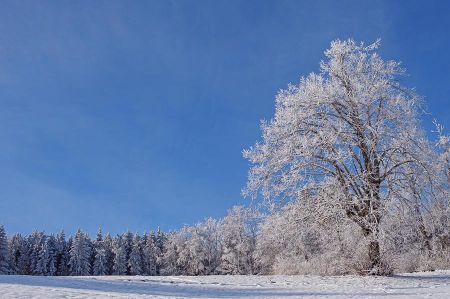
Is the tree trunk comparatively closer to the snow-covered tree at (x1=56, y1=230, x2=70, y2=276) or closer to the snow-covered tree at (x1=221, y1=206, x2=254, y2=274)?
the snow-covered tree at (x1=221, y1=206, x2=254, y2=274)

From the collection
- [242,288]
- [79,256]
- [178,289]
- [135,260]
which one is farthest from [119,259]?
[242,288]

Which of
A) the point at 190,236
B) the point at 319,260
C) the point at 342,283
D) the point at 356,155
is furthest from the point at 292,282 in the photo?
the point at 190,236

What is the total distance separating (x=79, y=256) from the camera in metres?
102

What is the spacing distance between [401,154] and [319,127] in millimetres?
3817

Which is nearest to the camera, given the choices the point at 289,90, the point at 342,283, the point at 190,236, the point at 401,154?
the point at 342,283

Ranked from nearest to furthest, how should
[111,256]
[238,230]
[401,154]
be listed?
[401,154]
[238,230]
[111,256]

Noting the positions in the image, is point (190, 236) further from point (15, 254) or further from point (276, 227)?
point (276, 227)

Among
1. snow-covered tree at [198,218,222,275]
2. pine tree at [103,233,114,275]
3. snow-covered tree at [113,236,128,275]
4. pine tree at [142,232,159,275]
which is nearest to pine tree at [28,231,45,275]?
pine tree at [103,233,114,275]

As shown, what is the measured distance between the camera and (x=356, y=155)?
21.6 m

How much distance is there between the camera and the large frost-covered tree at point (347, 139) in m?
20.8

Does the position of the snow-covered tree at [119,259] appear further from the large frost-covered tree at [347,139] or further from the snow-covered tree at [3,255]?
the large frost-covered tree at [347,139]

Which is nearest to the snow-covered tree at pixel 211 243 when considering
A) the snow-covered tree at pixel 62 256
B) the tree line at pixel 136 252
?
the tree line at pixel 136 252

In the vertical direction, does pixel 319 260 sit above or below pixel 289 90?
below

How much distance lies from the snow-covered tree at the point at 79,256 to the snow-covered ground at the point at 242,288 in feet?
292
